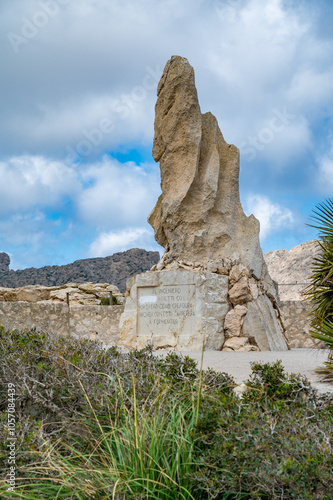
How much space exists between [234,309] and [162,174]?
326 cm

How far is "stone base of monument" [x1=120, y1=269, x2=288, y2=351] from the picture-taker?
8297mm

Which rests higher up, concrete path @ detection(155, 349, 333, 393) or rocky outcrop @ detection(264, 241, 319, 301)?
rocky outcrop @ detection(264, 241, 319, 301)

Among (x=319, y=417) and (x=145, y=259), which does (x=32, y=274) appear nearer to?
(x=145, y=259)

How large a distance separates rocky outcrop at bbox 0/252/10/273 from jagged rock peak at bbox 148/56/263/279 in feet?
95.3

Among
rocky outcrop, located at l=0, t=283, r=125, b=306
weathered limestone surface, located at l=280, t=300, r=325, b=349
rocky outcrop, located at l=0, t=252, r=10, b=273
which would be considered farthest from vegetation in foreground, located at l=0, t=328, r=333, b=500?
rocky outcrop, located at l=0, t=252, r=10, b=273

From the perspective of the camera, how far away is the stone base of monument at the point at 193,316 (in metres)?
8.30

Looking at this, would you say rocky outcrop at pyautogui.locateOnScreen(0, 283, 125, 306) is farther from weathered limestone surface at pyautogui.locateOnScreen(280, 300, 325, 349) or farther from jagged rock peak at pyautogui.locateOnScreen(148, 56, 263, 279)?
jagged rock peak at pyautogui.locateOnScreen(148, 56, 263, 279)

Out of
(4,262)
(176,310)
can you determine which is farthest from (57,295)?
(4,262)

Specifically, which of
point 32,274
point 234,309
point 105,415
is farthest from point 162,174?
point 32,274

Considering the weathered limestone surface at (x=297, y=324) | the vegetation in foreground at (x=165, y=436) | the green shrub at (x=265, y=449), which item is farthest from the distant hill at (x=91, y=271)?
the green shrub at (x=265, y=449)

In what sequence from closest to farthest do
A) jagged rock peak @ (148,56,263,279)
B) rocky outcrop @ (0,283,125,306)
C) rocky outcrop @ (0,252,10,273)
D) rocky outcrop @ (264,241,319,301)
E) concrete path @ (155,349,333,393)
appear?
concrete path @ (155,349,333,393)
jagged rock peak @ (148,56,263,279)
rocky outcrop @ (0,283,125,306)
rocky outcrop @ (264,241,319,301)
rocky outcrop @ (0,252,10,273)

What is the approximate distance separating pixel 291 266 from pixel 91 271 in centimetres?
1552

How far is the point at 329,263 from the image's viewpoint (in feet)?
17.9

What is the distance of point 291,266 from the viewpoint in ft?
81.7
